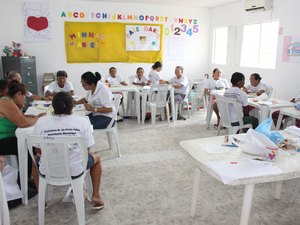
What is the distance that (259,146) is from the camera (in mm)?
1792

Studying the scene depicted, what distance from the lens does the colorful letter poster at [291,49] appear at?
5.06 metres

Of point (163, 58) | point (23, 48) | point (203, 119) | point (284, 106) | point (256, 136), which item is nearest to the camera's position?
point (256, 136)

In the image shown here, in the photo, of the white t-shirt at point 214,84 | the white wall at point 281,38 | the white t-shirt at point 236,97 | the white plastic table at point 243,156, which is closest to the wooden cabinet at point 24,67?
the white t-shirt at point 214,84

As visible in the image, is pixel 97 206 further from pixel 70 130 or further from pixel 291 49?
pixel 291 49

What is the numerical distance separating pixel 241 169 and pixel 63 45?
19.8 ft

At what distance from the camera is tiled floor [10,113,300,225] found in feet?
7.54

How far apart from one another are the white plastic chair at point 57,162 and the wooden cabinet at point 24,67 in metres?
4.50

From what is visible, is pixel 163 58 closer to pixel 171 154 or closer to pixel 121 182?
pixel 171 154

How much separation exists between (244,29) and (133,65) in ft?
9.43

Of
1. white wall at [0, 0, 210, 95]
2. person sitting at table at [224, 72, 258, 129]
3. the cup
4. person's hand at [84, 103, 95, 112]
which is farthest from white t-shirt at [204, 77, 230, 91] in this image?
the cup

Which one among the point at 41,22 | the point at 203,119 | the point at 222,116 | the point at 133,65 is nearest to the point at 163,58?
the point at 133,65

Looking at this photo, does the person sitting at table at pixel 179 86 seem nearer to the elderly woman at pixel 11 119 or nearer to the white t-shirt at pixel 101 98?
the white t-shirt at pixel 101 98

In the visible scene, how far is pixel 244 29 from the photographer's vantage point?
257 inches

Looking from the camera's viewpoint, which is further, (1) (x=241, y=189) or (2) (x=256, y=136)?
(1) (x=241, y=189)
